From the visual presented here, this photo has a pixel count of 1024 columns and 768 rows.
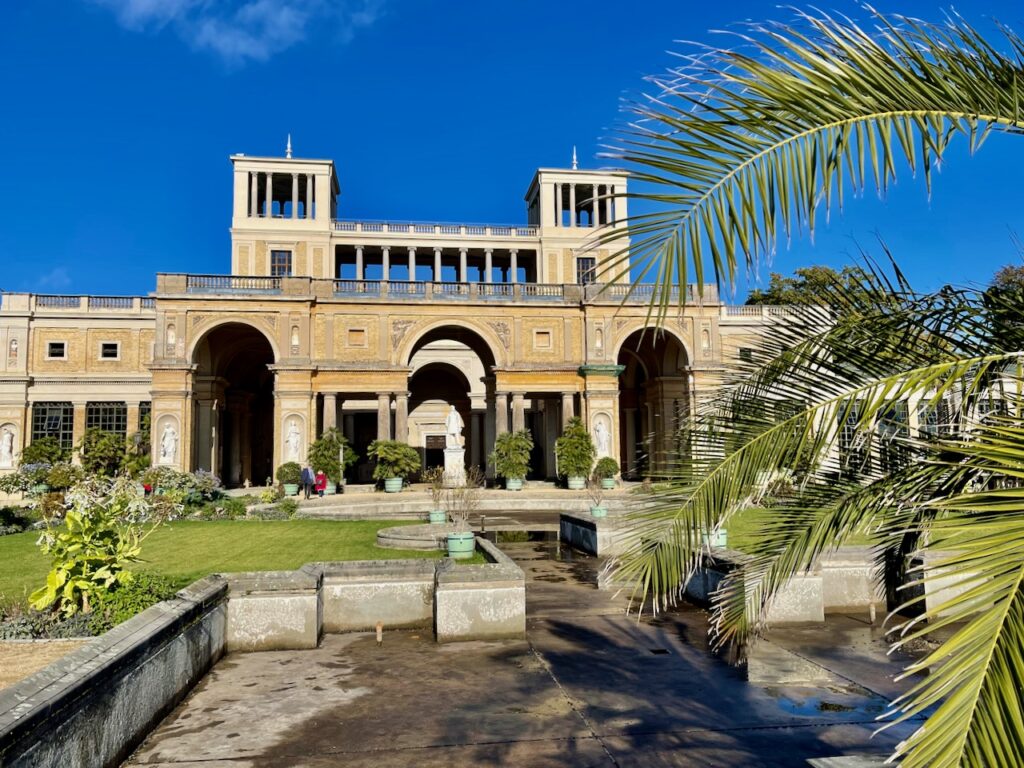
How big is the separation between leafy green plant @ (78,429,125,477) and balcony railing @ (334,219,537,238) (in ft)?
66.4

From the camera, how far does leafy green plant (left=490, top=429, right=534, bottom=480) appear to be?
3222 cm

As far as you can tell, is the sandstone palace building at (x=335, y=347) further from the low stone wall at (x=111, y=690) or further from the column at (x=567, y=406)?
the low stone wall at (x=111, y=690)

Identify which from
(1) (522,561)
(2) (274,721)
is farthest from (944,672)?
(1) (522,561)

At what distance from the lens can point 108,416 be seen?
39.8m

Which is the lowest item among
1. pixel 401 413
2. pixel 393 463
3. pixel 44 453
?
pixel 393 463

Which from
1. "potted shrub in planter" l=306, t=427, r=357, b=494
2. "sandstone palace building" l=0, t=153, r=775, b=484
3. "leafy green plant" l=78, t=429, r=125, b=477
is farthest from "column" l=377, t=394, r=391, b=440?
"leafy green plant" l=78, t=429, r=125, b=477

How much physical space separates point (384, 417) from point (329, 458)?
4.08 meters

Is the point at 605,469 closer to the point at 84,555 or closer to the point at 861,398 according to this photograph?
the point at 84,555

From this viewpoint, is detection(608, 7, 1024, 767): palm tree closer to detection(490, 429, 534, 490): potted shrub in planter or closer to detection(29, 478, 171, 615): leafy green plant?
detection(29, 478, 171, 615): leafy green plant

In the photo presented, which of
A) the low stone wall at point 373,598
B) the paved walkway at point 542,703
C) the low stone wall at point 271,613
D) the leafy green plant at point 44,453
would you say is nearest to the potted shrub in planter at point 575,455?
the leafy green plant at point 44,453

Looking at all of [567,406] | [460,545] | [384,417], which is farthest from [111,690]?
[567,406]

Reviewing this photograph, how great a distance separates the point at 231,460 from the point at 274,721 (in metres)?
37.6

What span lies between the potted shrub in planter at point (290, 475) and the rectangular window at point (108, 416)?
13903 millimetres

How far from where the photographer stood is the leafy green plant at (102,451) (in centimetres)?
3380
